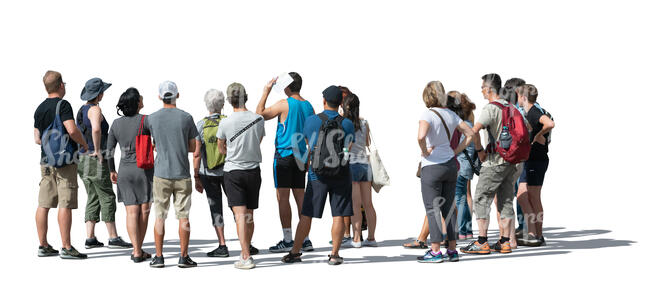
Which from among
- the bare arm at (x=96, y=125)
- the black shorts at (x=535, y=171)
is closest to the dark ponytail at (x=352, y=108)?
the black shorts at (x=535, y=171)

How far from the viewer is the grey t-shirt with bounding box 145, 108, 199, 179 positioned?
32.2 ft

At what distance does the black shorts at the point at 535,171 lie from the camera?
472 inches

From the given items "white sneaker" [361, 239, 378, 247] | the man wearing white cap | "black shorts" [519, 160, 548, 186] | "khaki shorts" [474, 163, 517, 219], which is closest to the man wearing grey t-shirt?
the man wearing white cap

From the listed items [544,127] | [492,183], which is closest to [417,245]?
[492,183]

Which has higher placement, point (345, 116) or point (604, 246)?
point (345, 116)

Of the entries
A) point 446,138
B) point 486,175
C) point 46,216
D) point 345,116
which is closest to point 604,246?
point 486,175

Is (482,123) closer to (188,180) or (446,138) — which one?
(446,138)

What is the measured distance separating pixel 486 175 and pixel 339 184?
8.27ft

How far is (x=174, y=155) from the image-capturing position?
32.2ft

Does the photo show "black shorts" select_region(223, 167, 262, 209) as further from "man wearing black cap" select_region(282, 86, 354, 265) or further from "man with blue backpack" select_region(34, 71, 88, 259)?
"man with blue backpack" select_region(34, 71, 88, 259)

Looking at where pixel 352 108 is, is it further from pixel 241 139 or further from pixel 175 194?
pixel 175 194

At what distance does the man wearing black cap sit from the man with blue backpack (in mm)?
3595

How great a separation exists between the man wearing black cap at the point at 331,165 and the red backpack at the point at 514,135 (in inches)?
96.3

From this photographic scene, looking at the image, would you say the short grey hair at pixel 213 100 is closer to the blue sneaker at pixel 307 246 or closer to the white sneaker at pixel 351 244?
the blue sneaker at pixel 307 246
